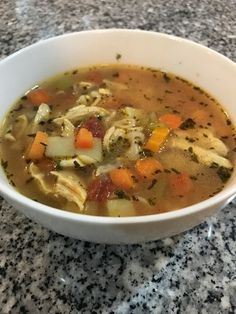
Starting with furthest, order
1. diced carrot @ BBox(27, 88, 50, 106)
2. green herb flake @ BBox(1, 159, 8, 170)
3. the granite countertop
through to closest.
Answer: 1. diced carrot @ BBox(27, 88, 50, 106)
2. green herb flake @ BBox(1, 159, 8, 170)
3. the granite countertop

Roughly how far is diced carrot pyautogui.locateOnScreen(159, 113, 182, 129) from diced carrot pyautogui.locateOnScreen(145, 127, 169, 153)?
0.03 metres

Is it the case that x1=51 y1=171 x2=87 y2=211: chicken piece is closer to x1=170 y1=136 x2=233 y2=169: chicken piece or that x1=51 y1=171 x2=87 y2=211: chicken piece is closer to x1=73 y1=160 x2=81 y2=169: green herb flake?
x1=73 y1=160 x2=81 y2=169: green herb flake

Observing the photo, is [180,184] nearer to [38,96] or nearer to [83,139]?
[83,139]

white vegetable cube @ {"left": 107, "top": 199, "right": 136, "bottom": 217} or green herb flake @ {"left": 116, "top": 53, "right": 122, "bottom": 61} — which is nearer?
white vegetable cube @ {"left": 107, "top": 199, "right": 136, "bottom": 217}

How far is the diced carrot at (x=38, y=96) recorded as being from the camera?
160 cm

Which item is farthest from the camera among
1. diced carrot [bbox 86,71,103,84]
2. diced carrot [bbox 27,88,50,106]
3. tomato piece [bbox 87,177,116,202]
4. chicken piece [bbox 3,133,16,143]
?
diced carrot [bbox 86,71,103,84]

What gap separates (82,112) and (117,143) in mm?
184

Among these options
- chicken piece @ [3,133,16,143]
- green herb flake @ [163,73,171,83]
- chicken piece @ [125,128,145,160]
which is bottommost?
green herb flake @ [163,73,171,83]

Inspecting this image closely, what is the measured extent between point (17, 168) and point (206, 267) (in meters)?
0.58

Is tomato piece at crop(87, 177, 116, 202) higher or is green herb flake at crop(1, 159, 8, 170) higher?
green herb flake at crop(1, 159, 8, 170)

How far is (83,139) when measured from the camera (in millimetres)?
1414

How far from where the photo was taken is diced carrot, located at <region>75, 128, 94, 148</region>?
141 cm

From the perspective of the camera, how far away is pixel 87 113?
5.09 feet

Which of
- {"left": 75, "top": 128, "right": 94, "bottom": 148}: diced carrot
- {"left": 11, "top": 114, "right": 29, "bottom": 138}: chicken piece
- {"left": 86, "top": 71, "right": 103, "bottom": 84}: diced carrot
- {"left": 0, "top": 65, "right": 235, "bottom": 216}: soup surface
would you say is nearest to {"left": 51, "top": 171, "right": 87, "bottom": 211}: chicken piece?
{"left": 0, "top": 65, "right": 235, "bottom": 216}: soup surface
